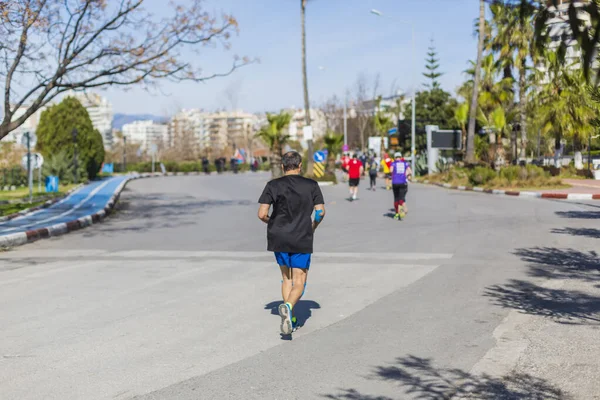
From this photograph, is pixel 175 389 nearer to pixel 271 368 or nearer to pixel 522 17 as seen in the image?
pixel 271 368

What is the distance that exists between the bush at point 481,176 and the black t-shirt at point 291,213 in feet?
86.2

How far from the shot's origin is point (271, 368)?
5121mm

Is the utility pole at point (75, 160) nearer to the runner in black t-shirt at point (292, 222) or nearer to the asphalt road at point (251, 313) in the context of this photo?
the asphalt road at point (251, 313)

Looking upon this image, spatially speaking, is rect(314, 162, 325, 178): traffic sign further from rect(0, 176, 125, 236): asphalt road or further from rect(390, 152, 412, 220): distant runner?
rect(390, 152, 412, 220): distant runner

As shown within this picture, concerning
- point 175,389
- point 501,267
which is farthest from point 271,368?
point 501,267

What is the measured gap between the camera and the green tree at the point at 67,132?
41.7m

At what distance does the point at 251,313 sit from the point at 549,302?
3200 millimetres

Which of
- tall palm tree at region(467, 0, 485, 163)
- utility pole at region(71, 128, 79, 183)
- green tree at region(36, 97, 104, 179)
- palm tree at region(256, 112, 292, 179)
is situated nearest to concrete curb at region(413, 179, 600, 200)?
tall palm tree at region(467, 0, 485, 163)

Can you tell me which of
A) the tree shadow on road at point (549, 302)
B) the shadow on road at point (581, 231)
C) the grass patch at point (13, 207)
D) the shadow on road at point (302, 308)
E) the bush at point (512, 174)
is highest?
the bush at point (512, 174)

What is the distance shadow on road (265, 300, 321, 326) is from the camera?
268 inches

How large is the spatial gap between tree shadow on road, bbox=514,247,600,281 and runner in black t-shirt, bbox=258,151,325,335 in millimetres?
4316

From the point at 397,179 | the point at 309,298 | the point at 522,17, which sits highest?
the point at 522,17

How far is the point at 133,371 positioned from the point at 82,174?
1570 inches

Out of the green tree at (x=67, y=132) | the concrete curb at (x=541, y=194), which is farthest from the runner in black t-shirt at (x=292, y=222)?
the green tree at (x=67, y=132)
